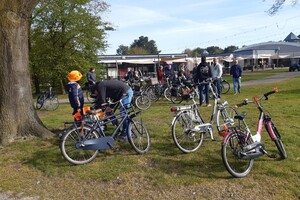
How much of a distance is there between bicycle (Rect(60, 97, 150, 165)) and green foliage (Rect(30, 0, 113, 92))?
17652 millimetres

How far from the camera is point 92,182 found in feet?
14.2

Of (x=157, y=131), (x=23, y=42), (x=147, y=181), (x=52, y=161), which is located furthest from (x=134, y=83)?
(x=147, y=181)

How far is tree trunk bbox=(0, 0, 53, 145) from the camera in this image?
19.1 feet

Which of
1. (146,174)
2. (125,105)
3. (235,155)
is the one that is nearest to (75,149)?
(146,174)

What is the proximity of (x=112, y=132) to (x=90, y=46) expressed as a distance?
18.8 meters

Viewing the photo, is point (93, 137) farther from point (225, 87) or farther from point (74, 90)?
point (225, 87)

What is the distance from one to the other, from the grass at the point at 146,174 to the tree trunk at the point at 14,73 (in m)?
0.35

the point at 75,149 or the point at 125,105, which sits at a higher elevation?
the point at 125,105

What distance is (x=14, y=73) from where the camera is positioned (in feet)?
19.5

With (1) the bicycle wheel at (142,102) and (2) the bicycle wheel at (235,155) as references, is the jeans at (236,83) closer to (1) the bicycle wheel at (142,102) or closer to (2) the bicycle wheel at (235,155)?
(1) the bicycle wheel at (142,102)

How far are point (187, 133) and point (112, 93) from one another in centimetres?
168

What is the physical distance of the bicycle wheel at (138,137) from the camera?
5.35m

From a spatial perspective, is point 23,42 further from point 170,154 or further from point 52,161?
point 170,154

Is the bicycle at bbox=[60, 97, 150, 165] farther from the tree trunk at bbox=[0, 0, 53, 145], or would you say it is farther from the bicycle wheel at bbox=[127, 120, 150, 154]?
the tree trunk at bbox=[0, 0, 53, 145]
